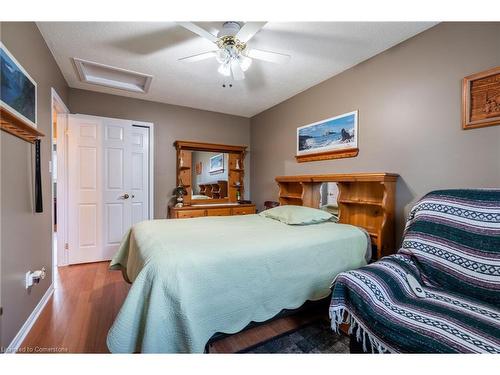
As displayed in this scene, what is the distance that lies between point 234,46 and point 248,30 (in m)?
0.20

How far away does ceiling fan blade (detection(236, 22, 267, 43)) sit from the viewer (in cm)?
159

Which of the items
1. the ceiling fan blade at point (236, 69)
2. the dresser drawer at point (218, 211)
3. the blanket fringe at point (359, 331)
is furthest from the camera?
the dresser drawer at point (218, 211)

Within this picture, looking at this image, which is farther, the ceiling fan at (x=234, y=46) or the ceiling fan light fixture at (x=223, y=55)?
the ceiling fan light fixture at (x=223, y=55)

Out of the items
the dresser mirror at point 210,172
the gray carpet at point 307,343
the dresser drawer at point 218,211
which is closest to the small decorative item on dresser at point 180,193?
the dresser mirror at point 210,172

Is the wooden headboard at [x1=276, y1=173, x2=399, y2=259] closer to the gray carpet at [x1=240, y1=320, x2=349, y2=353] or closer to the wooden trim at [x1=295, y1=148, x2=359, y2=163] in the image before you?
the wooden trim at [x1=295, y1=148, x2=359, y2=163]

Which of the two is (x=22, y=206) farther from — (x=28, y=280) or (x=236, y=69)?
(x=236, y=69)

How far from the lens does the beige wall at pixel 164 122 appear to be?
10.9 ft

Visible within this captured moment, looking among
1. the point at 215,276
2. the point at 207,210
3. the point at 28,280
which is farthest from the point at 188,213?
the point at 215,276

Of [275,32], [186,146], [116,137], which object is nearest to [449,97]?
[275,32]

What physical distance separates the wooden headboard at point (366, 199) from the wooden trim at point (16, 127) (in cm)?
264

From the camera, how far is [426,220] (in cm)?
152

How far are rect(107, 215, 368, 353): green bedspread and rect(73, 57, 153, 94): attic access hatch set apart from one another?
1947 mm

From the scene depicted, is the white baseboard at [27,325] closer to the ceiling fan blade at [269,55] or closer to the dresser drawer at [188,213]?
the dresser drawer at [188,213]
